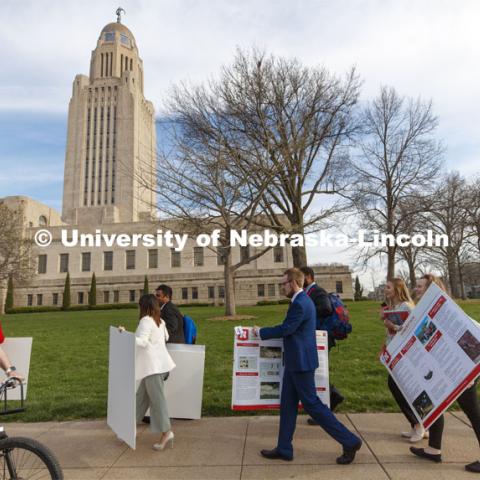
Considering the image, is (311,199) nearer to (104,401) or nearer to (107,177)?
(104,401)

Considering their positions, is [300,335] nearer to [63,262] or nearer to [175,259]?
[175,259]

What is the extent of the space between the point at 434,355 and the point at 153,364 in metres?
3.15

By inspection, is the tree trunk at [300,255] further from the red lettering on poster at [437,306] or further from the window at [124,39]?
the window at [124,39]

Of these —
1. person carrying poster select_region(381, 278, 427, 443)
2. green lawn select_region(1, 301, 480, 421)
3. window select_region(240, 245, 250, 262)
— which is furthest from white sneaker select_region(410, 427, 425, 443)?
window select_region(240, 245, 250, 262)

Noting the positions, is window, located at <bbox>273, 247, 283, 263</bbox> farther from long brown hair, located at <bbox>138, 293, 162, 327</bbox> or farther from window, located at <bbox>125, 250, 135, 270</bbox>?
long brown hair, located at <bbox>138, 293, 162, 327</bbox>

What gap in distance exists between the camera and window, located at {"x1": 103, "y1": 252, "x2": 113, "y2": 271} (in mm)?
58875

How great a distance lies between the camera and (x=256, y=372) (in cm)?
534

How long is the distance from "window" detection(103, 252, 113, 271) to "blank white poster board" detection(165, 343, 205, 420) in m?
55.2

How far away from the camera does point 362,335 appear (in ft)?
45.0

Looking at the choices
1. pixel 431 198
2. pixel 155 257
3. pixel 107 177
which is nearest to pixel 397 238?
pixel 431 198

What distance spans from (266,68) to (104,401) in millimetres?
18664

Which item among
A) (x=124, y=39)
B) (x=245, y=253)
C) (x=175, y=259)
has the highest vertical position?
(x=124, y=39)

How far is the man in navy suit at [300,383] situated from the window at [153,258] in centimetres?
5460

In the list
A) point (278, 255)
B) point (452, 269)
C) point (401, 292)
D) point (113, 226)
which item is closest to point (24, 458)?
point (401, 292)
